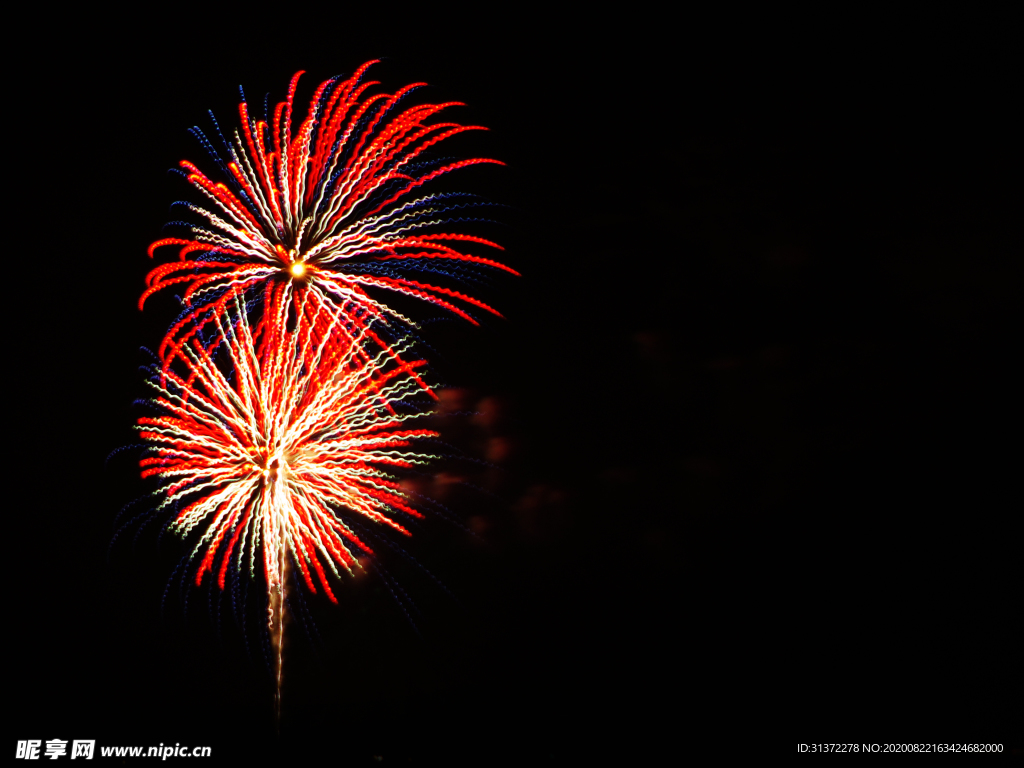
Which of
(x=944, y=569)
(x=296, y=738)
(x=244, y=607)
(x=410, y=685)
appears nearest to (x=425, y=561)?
(x=410, y=685)

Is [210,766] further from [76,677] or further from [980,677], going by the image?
[980,677]

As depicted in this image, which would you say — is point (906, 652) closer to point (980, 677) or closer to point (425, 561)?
point (980, 677)

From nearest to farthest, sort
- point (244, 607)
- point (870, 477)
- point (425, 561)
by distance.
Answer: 1. point (870, 477)
2. point (244, 607)
3. point (425, 561)

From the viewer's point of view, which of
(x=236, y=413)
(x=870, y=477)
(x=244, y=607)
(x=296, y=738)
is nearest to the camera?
(x=236, y=413)

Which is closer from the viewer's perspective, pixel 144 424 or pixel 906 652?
pixel 144 424

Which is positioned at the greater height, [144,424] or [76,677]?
[144,424]

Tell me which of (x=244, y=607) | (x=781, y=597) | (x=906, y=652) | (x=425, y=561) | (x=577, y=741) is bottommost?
(x=577, y=741)

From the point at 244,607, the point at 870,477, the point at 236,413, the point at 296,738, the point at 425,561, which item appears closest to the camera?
the point at 236,413

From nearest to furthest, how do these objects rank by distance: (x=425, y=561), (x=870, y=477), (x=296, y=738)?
1. (x=870, y=477)
2. (x=425, y=561)
3. (x=296, y=738)

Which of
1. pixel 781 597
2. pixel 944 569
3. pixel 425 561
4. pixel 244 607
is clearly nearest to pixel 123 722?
pixel 244 607
